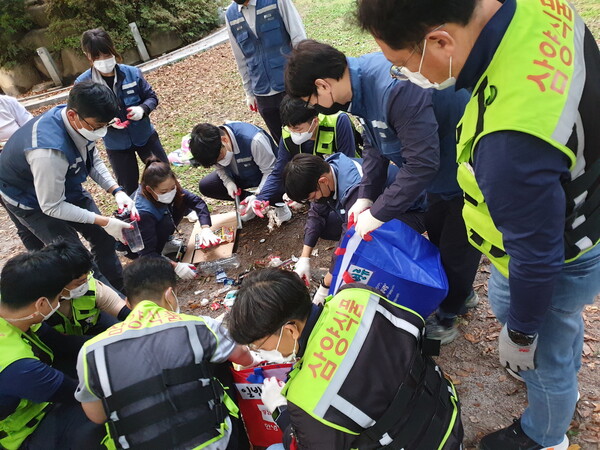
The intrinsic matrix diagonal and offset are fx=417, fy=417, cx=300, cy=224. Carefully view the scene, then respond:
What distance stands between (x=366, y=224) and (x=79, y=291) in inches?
75.3

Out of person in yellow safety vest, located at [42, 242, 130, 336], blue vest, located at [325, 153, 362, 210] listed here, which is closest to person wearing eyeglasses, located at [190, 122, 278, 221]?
→ blue vest, located at [325, 153, 362, 210]

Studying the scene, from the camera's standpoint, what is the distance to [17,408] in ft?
6.97

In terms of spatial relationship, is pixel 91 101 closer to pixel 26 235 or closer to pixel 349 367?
pixel 26 235

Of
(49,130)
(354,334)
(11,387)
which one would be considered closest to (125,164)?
(49,130)

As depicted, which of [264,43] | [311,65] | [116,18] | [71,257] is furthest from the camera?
[116,18]

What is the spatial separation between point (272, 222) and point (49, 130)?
225 cm

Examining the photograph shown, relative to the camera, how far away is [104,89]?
3182mm

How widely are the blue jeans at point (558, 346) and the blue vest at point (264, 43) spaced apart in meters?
3.38

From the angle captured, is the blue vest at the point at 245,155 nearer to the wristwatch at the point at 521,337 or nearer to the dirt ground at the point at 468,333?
the dirt ground at the point at 468,333

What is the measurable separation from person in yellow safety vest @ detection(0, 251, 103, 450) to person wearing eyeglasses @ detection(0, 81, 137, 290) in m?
0.94

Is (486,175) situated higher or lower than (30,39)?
lower

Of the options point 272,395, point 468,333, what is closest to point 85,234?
point 272,395

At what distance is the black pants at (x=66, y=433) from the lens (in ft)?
7.11

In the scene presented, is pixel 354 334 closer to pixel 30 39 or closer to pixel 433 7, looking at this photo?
pixel 433 7
